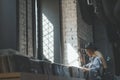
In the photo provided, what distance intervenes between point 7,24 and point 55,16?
193 centimetres

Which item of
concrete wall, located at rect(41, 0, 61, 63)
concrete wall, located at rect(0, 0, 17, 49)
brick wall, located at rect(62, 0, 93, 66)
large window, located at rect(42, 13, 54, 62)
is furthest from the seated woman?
concrete wall, located at rect(0, 0, 17, 49)

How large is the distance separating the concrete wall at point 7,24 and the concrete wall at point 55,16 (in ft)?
5.48

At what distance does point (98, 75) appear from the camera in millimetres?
6707

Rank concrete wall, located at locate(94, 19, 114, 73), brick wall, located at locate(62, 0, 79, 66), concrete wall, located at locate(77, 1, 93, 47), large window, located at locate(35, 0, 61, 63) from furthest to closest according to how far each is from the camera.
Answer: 1. concrete wall, located at locate(94, 19, 114, 73)
2. concrete wall, located at locate(77, 1, 93, 47)
3. brick wall, located at locate(62, 0, 79, 66)
4. large window, located at locate(35, 0, 61, 63)

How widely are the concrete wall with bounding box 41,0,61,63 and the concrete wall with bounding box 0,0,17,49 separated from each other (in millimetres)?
1671

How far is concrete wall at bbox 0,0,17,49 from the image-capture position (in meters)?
5.27

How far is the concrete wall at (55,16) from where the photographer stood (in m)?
6.99

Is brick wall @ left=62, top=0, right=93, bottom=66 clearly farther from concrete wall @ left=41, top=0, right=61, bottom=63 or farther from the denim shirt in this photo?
the denim shirt

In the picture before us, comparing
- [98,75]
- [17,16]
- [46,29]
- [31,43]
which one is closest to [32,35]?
[31,43]

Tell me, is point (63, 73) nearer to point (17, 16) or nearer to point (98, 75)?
point (17, 16)

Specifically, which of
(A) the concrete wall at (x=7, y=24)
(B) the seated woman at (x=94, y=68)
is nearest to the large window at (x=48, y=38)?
(B) the seated woman at (x=94, y=68)

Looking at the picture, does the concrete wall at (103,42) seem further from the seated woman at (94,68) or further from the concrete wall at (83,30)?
the seated woman at (94,68)

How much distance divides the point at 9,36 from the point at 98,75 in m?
2.11

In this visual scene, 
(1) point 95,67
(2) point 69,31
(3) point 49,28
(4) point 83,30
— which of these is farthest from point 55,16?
(1) point 95,67
